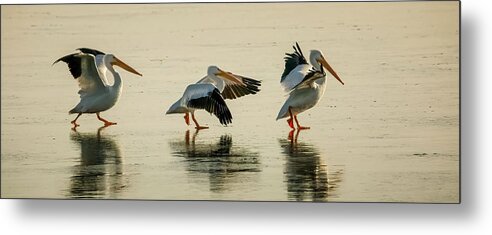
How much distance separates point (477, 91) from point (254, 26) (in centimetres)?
87

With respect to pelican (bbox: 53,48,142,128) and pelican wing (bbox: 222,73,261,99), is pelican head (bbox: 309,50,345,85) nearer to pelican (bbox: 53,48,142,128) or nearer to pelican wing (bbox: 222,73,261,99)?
pelican wing (bbox: 222,73,261,99)

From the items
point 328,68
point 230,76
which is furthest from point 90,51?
point 328,68

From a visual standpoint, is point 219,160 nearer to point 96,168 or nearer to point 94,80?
point 96,168

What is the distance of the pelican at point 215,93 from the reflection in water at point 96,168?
28 cm

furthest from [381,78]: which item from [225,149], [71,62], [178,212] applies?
[71,62]

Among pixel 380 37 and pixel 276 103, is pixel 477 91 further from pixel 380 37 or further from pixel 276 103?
pixel 276 103

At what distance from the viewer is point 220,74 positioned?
380 cm

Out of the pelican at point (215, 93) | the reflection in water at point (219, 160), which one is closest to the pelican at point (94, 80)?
the pelican at point (215, 93)

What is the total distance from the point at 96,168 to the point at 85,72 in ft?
1.24

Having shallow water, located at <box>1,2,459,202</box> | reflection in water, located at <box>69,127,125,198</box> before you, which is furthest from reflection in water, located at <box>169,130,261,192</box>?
reflection in water, located at <box>69,127,125,198</box>

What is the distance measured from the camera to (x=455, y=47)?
12.0 ft

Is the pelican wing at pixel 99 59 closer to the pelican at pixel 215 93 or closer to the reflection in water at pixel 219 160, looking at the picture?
the pelican at pixel 215 93

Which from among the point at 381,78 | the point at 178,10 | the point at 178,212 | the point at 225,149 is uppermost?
the point at 178,10

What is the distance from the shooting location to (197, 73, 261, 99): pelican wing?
3779 mm
